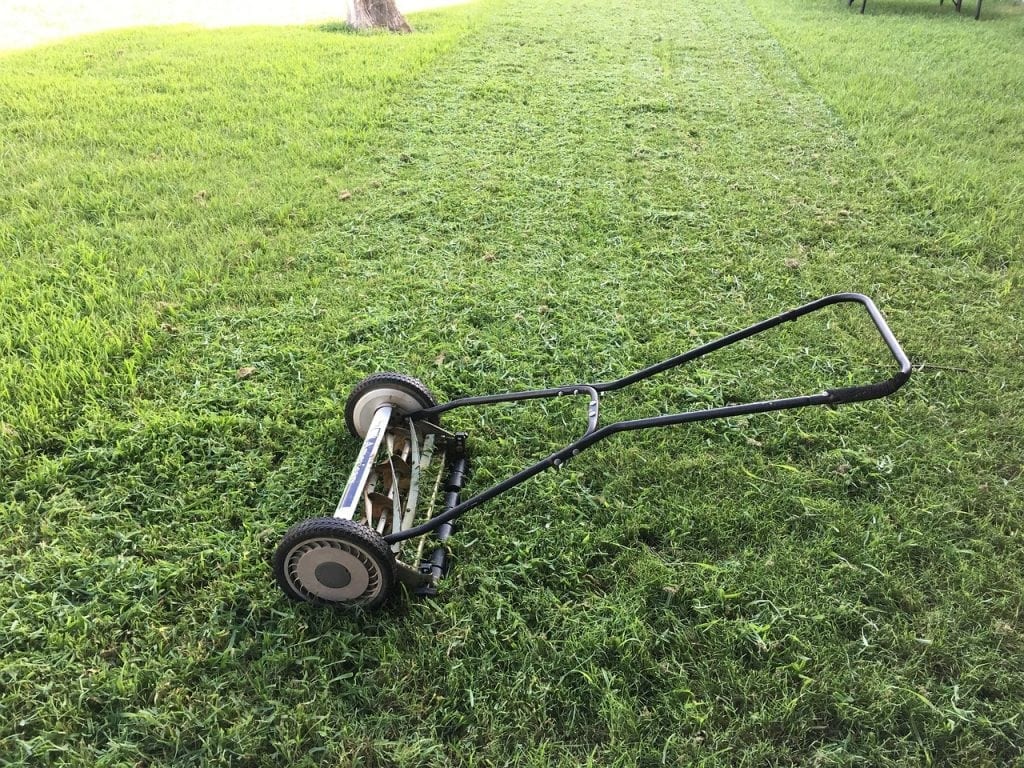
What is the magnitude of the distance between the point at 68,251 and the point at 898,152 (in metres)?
6.50

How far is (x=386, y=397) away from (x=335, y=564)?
0.81m

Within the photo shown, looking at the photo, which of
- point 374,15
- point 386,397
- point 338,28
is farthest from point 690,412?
point 338,28

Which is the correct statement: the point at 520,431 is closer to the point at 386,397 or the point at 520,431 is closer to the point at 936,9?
the point at 386,397

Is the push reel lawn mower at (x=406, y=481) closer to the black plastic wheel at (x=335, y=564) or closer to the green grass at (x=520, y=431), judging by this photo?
the black plastic wheel at (x=335, y=564)

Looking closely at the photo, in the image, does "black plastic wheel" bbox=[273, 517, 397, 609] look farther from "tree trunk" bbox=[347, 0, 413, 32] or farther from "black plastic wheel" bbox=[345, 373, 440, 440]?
"tree trunk" bbox=[347, 0, 413, 32]

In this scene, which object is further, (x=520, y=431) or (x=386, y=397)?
(x=520, y=431)

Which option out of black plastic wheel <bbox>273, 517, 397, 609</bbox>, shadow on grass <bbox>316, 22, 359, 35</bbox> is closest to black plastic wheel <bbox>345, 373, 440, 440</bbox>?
black plastic wheel <bbox>273, 517, 397, 609</bbox>

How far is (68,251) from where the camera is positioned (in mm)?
4406

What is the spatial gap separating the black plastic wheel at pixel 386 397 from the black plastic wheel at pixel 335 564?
2.31ft

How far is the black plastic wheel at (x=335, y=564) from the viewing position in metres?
2.21

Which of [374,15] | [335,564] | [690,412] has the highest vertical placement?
[374,15]

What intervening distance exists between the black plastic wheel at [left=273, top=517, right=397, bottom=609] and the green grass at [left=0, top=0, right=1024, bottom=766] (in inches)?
3.8

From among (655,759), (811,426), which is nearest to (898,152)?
(811,426)

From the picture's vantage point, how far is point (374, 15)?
10.2 meters
